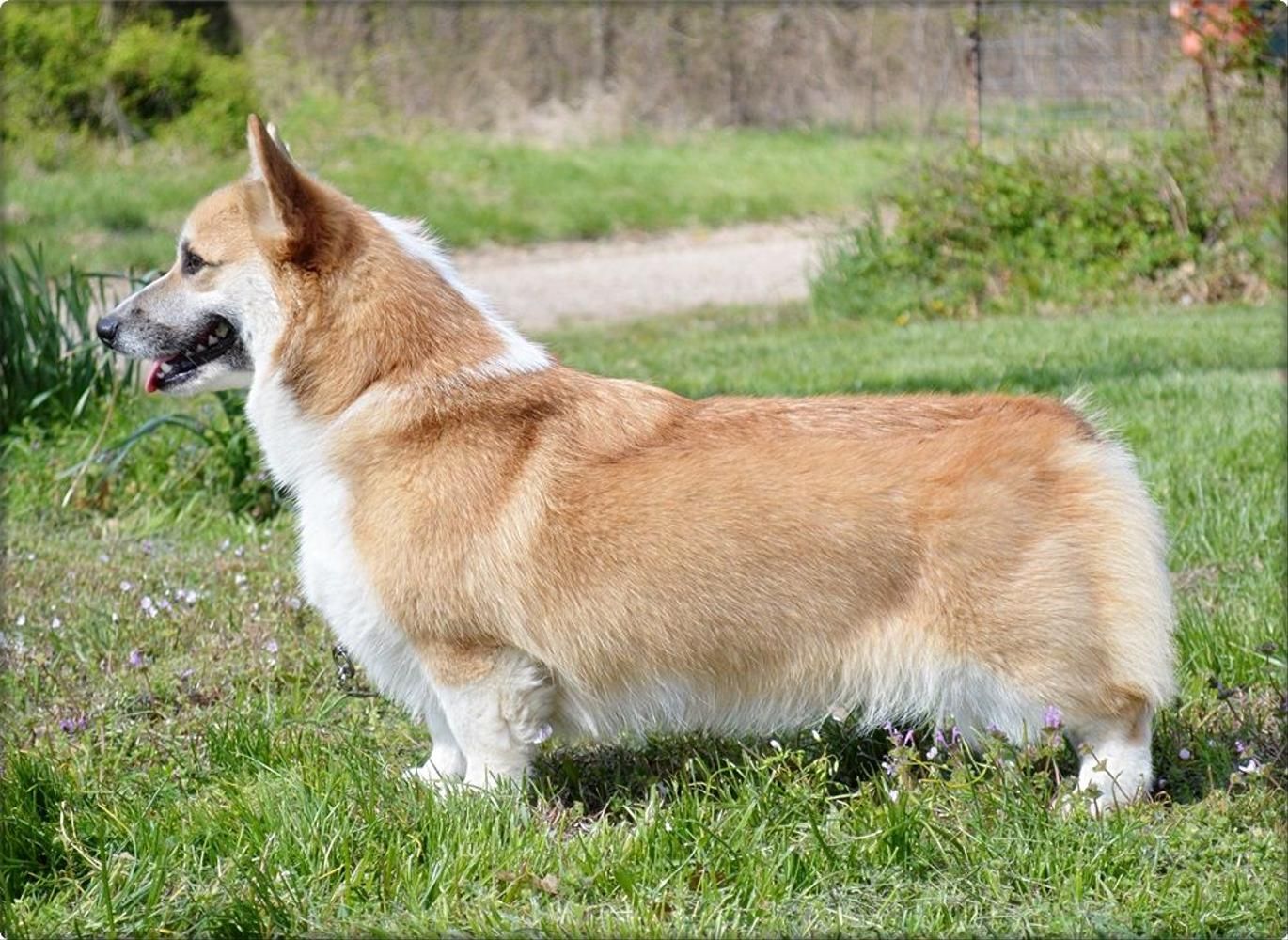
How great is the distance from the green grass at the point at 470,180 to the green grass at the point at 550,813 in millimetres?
8997

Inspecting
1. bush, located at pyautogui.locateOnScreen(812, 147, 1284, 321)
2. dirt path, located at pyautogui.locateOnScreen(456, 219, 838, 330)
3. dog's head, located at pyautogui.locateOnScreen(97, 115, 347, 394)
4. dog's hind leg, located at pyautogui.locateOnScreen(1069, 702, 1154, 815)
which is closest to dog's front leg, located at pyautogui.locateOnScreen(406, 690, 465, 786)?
dog's head, located at pyautogui.locateOnScreen(97, 115, 347, 394)

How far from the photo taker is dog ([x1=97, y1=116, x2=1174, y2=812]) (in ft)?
10.2

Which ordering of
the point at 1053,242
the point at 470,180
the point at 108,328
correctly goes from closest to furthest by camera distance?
the point at 108,328
the point at 1053,242
the point at 470,180

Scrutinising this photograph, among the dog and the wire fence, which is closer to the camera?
the dog

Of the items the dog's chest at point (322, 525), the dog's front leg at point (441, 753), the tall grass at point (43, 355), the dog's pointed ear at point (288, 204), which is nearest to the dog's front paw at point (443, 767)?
the dog's front leg at point (441, 753)

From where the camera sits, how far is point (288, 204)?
129 inches

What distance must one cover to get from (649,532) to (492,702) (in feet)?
1.67

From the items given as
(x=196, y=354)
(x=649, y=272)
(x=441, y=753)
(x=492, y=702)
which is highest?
(x=196, y=354)

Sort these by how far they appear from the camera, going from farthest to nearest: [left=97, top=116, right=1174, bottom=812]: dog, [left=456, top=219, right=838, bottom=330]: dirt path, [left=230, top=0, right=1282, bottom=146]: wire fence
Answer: [left=230, top=0, right=1282, bottom=146]: wire fence < [left=456, top=219, right=838, bottom=330]: dirt path < [left=97, top=116, right=1174, bottom=812]: dog

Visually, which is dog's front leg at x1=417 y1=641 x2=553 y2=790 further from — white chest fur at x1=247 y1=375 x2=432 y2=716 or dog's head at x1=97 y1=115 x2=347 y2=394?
dog's head at x1=97 y1=115 x2=347 y2=394

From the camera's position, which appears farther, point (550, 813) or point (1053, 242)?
point (1053, 242)

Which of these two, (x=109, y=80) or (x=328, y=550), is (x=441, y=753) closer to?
(x=328, y=550)

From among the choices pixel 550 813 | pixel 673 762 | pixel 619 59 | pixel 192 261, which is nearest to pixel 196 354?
pixel 192 261

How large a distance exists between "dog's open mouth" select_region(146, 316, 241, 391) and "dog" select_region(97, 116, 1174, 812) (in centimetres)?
7
